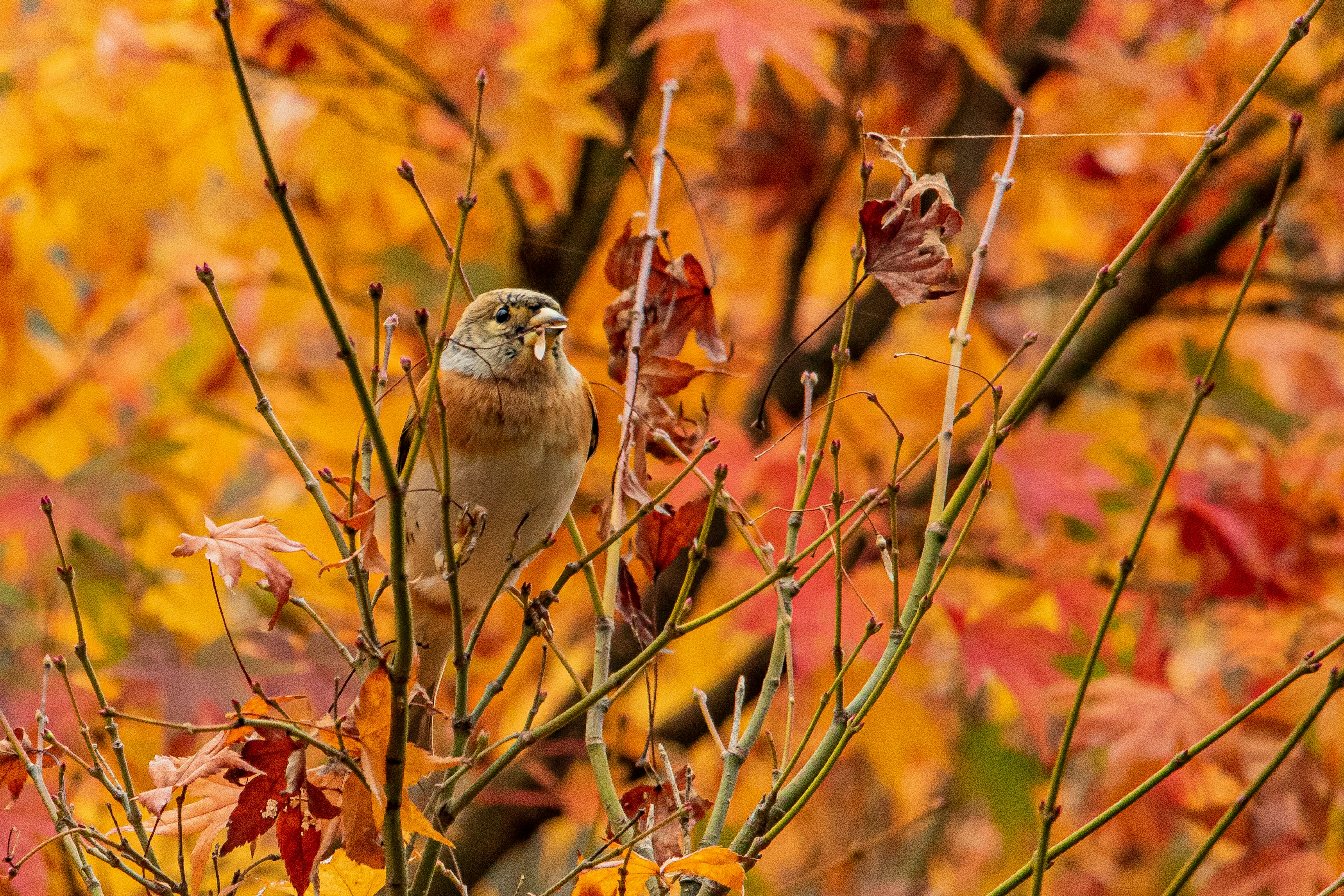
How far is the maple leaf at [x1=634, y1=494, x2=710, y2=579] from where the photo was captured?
1457 millimetres

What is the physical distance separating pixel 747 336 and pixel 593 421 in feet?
7.45

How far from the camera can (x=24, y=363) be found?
12.4 ft

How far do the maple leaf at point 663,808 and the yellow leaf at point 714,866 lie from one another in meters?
0.12

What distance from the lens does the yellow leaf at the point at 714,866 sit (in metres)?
1.11

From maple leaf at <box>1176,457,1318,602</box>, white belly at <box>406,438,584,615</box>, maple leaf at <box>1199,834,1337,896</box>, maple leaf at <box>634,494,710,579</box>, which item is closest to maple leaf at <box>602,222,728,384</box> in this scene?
maple leaf at <box>634,494,710,579</box>

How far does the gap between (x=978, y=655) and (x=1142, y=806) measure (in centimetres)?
95

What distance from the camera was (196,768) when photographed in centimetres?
116

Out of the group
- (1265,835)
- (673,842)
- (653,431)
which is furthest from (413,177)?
(1265,835)

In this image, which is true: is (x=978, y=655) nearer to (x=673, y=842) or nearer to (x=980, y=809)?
(x=673, y=842)

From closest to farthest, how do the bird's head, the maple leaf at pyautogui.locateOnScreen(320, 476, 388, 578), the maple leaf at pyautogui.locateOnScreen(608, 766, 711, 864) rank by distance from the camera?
the maple leaf at pyautogui.locateOnScreen(320, 476, 388, 578) < the maple leaf at pyautogui.locateOnScreen(608, 766, 711, 864) < the bird's head

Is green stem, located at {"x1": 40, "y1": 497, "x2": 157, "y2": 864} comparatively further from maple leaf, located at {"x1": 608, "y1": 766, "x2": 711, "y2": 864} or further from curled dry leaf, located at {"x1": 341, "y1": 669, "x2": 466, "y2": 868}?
maple leaf, located at {"x1": 608, "y1": 766, "x2": 711, "y2": 864}

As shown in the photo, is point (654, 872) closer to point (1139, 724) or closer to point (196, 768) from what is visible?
point (196, 768)

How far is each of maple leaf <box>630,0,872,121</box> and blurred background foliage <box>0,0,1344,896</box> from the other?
0.01 metres

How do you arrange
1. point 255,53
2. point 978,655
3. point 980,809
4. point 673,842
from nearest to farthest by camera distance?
1. point 673,842
2. point 978,655
3. point 255,53
4. point 980,809
